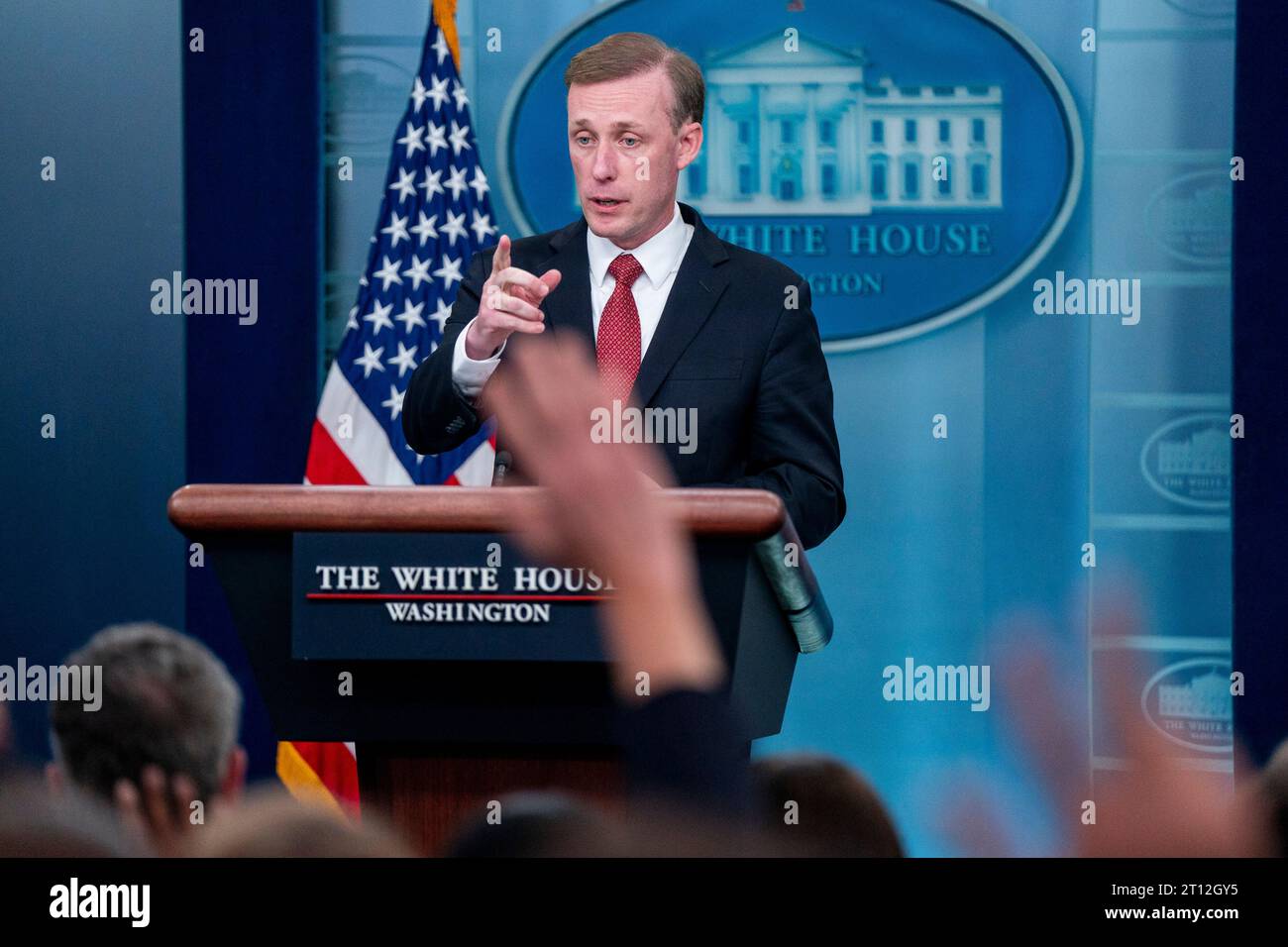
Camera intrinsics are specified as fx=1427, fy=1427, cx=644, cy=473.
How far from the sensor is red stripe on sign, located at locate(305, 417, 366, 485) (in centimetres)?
372

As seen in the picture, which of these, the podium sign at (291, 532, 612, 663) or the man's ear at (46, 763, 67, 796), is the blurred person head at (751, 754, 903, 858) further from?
the man's ear at (46, 763, 67, 796)

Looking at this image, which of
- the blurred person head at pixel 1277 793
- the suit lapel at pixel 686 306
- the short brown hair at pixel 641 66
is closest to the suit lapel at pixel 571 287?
the suit lapel at pixel 686 306

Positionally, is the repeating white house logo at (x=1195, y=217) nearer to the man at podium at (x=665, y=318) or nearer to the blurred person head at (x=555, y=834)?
the man at podium at (x=665, y=318)

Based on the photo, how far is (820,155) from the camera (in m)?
3.90

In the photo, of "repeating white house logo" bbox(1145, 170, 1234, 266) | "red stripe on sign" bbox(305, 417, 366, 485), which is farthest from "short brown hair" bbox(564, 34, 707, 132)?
"repeating white house logo" bbox(1145, 170, 1234, 266)

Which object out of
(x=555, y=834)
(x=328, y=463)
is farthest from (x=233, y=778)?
(x=328, y=463)

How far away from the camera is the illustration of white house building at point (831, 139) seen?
384 cm

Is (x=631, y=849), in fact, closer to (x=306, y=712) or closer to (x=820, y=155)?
(x=306, y=712)

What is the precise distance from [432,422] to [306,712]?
568 mm

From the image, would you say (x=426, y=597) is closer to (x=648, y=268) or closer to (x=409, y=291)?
(x=648, y=268)

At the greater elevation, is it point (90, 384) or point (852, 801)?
point (90, 384)

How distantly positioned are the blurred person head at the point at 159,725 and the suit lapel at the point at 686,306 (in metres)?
1.07
